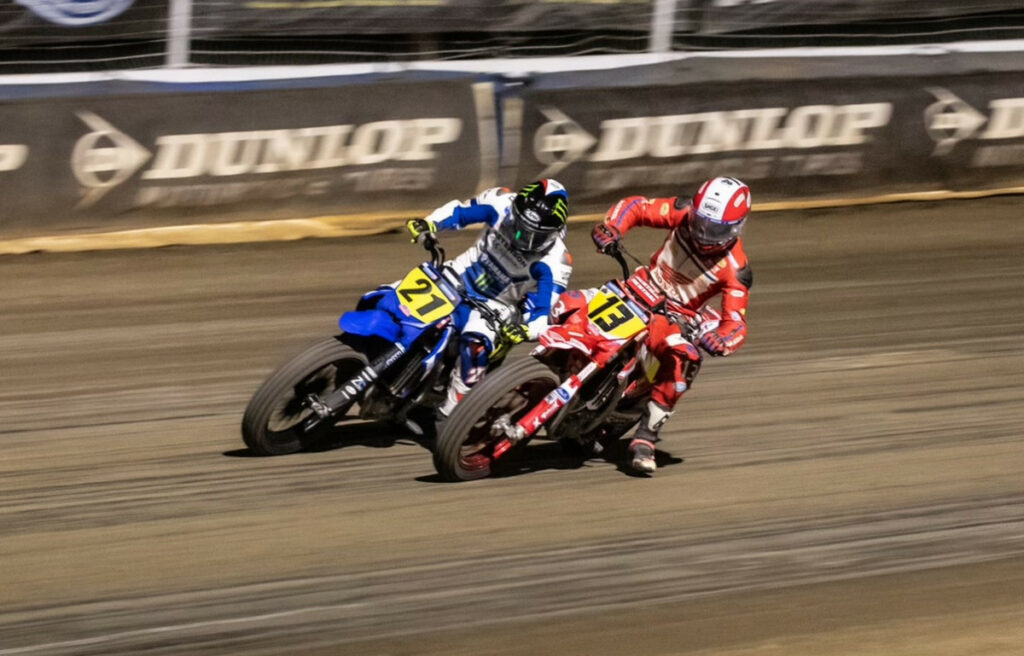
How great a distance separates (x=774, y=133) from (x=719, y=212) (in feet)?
23.7

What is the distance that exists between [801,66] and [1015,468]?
287 inches

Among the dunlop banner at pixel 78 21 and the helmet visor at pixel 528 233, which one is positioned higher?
the dunlop banner at pixel 78 21

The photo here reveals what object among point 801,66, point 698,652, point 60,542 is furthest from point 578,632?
point 801,66

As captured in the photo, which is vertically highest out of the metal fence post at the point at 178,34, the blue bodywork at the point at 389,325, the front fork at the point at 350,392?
the metal fence post at the point at 178,34

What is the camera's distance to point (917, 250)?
13953 millimetres

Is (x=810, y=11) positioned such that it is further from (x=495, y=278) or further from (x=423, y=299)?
(x=423, y=299)

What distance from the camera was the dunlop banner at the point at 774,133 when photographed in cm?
1397

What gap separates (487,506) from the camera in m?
7.43

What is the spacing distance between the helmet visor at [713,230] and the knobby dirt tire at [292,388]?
1956mm

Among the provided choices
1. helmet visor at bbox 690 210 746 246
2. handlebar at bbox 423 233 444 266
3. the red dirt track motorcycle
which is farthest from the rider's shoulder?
helmet visor at bbox 690 210 746 246

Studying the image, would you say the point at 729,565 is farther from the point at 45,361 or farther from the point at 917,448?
the point at 45,361

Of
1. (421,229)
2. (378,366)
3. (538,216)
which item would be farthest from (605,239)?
(378,366)


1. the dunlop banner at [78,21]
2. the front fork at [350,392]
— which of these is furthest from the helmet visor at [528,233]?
the dunlop banner at [78,21]

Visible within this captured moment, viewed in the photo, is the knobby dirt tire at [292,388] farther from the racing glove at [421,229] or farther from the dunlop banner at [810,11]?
the dunlop banner at [810,11]
